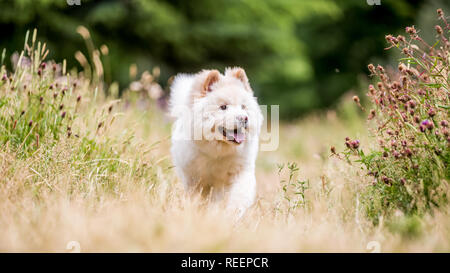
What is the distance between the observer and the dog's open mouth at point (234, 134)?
3.51m

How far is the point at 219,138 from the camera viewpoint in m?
3.53

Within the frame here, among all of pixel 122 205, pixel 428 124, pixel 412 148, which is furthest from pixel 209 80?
pixel 428 124

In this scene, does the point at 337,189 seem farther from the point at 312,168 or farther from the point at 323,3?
the point at 323,3

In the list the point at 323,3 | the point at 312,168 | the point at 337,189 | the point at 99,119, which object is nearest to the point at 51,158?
the point at 99,119

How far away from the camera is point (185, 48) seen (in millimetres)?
9102

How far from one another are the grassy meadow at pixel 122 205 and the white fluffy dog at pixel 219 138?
0.24 m

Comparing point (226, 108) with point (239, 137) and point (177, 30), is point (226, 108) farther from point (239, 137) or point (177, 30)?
point (177, 30)

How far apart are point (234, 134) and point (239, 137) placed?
5 cm

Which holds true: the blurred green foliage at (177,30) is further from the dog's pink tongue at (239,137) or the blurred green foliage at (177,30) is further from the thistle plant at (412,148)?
the thistle plant at (412,148)

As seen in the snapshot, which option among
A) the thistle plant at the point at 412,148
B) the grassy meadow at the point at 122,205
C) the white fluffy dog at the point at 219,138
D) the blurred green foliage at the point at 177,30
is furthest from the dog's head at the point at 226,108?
the blurred green foliage at the point at 177,30

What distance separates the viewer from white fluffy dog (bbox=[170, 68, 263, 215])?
3561 millimetres
